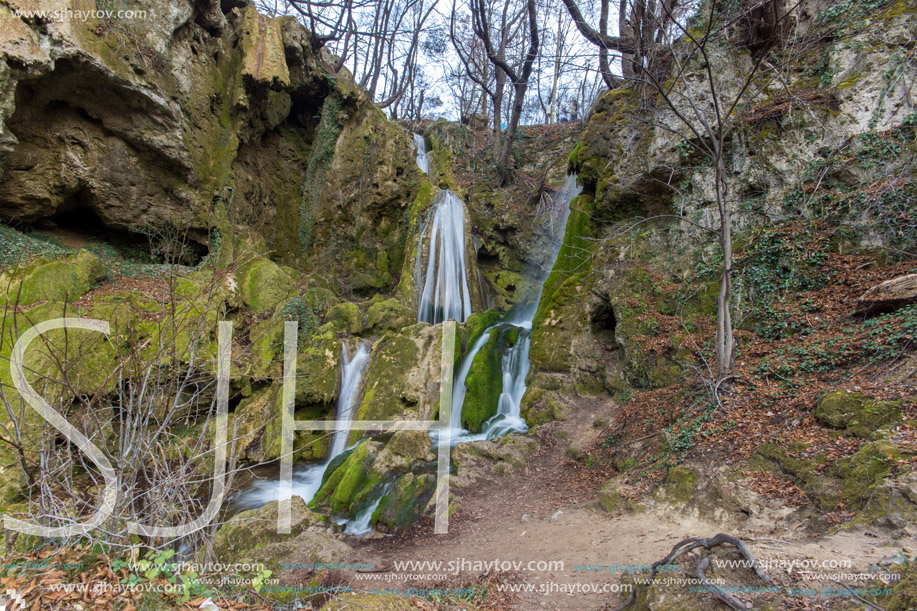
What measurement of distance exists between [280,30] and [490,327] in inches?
491

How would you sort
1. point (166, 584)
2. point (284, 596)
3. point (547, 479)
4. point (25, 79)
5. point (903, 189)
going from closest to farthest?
point (166, 584), point (284, 596), point (903, 189), point (547, 479), point (25, 79)

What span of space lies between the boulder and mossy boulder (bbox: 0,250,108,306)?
41.3 ft

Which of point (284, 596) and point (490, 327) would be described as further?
point (490, 327)

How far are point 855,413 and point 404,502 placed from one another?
18.7 feet

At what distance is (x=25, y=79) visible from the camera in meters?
7.50

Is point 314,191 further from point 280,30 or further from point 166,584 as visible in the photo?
point 166,584

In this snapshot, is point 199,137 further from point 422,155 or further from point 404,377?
point 404,377

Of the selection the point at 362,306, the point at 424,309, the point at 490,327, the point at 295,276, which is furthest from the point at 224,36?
the point at 490,327

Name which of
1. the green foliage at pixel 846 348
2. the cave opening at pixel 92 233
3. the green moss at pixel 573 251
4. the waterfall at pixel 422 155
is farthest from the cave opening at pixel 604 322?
the waterfall at pixel 422 155

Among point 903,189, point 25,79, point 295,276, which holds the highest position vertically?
point 25,79

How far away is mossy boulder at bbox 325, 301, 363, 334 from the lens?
10938 millimetres

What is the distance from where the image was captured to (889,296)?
5.09 m

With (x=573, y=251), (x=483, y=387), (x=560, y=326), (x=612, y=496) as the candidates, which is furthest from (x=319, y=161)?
(x=612, y=496)

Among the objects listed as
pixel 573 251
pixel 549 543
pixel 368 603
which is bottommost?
pixel 549 543
